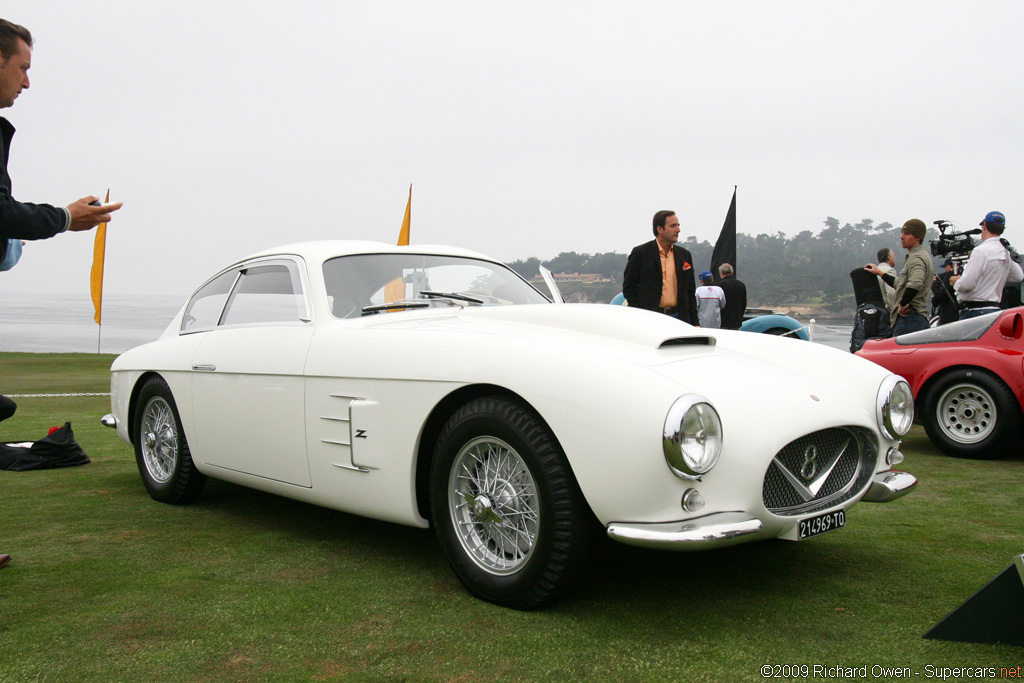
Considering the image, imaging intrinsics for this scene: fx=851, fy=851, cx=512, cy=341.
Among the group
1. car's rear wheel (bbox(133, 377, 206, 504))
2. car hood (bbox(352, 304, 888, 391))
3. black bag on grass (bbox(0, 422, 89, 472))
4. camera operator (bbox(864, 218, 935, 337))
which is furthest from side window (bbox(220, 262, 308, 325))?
camera operator (bbox(864, 218, 935, 337))

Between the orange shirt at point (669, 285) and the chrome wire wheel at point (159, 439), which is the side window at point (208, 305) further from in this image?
the orange shirt at point (669, 285)

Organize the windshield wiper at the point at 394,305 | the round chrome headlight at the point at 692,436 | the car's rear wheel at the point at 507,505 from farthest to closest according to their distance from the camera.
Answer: the windshield wiper at the point at 394,305 → the car's rear wheel at the point at 507,505 → the round chrome headlight at the point at 692,436

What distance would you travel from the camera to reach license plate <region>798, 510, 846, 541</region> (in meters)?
2.82

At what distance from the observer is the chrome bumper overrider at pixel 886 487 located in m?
3.17

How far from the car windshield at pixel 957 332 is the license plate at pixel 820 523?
386 cm

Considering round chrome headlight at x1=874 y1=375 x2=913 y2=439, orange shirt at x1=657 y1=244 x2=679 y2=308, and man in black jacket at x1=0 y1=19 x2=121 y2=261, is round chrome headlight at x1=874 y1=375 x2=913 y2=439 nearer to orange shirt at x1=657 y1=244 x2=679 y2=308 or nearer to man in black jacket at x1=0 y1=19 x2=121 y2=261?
man in black jacket at x1=0 y1=19 x2=121 y2=261

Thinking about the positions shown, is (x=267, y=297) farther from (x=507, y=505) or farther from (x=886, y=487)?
(x=886, y=487)

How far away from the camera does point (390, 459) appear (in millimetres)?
3297

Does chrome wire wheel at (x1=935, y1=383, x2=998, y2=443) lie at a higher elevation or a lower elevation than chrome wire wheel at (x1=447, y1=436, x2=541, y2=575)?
lower

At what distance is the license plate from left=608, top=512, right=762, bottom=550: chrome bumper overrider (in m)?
0.26

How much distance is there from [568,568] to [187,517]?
8.20 feet

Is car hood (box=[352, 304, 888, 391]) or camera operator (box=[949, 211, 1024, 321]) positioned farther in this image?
camera operator (box=[949, 211, 1024, 321])

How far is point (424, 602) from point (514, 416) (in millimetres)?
752

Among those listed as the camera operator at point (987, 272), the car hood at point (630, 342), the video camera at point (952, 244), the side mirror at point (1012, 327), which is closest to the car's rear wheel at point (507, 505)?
the car hood at point (630, 342)
